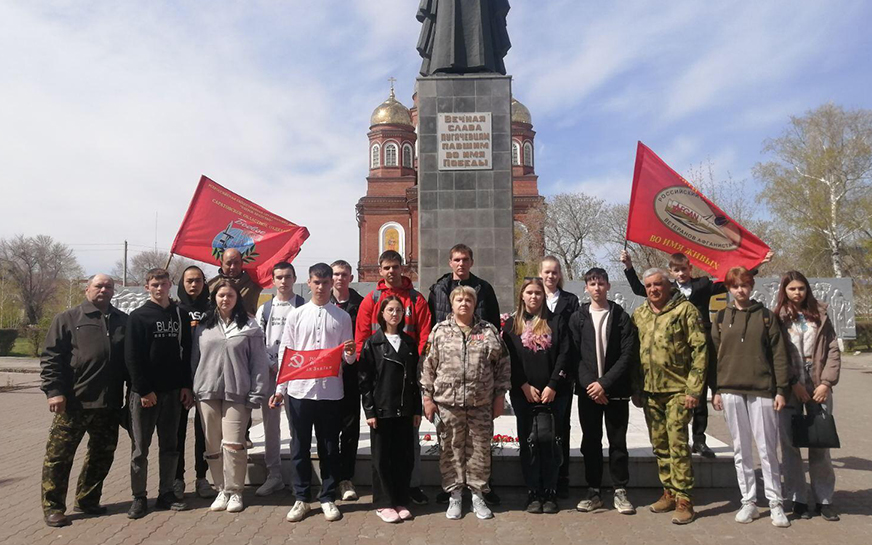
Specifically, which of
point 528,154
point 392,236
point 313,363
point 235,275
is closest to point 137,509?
point 313,363

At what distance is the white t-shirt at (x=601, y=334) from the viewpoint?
461 centimetres

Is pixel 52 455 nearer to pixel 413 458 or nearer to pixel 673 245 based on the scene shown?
pixel 413 458

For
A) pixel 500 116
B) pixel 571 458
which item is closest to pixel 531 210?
pixel 500 116

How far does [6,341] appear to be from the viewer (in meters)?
26.1

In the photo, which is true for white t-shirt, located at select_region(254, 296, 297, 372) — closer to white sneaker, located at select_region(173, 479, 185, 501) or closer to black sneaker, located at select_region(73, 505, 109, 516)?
white sneaker, located at select_region(173, 479, 185, 501)

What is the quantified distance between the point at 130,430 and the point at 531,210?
119 ft

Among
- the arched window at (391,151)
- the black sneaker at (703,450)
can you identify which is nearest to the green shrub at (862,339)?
the black sneaker at (703,450)

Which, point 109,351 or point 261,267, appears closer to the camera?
point 109,351

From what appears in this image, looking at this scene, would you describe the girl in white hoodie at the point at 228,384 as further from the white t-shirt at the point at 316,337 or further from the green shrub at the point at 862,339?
the green shrub at the point at 862,339

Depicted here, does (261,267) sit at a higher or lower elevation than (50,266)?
lower

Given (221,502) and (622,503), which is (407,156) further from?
(622,503)

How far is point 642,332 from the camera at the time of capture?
4.66 metres

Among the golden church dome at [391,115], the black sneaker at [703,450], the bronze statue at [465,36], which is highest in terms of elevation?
the golden church dome at [391,115]

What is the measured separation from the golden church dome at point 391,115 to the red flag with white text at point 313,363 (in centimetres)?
4538
